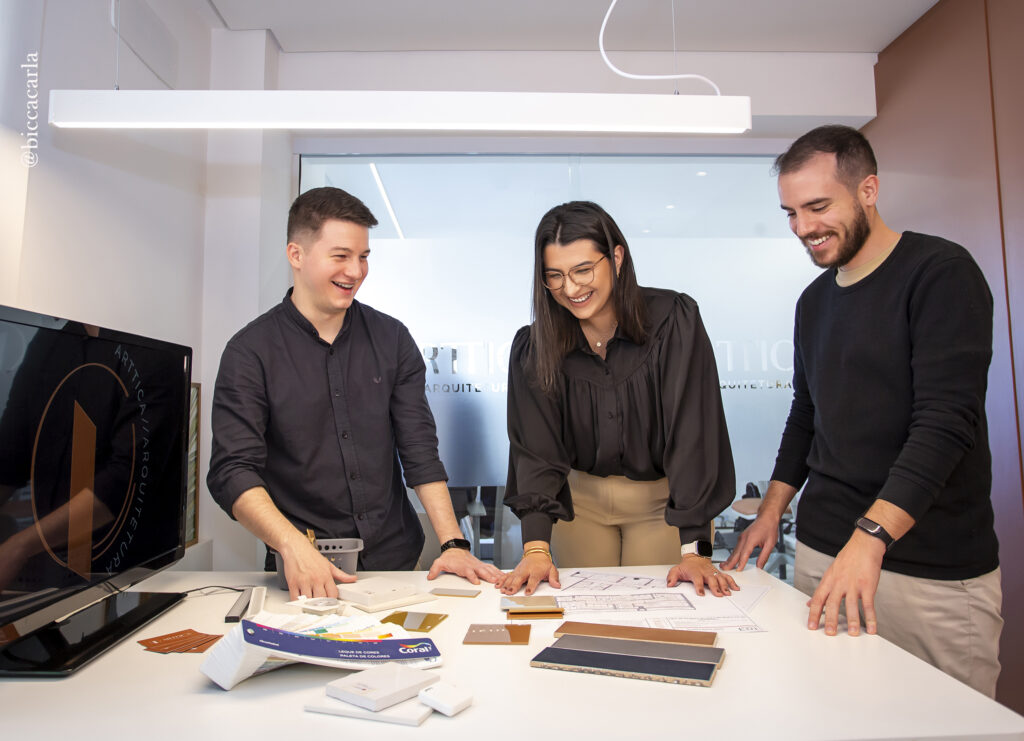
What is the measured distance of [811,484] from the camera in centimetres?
178

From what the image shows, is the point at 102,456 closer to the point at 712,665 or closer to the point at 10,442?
the point at 10,442

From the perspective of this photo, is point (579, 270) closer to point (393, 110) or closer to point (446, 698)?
point (393, 110)

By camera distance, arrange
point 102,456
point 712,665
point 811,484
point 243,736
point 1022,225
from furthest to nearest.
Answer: point 1022,225 → point 811,484 → point 102,456 → point 712,665 → point 243,736

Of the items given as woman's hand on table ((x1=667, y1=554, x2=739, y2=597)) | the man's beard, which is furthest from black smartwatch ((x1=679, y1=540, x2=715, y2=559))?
the man's beard

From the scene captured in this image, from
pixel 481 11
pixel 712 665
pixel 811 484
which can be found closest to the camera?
pixel 712 665

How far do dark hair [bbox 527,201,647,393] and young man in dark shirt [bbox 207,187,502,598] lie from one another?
1.23ft

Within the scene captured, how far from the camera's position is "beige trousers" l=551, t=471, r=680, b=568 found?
1871 millimetres

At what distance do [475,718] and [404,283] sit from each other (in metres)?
2.69

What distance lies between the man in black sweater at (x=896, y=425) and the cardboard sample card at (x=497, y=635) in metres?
0.56

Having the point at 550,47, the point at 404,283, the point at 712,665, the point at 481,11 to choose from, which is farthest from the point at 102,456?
the point at 550,47

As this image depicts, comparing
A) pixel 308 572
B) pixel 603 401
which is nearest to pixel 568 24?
pixel 603 401

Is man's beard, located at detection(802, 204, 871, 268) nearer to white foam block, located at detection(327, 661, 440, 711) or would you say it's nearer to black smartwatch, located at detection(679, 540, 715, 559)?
black smartwatch, located at detection(679, 540, 715, 559)

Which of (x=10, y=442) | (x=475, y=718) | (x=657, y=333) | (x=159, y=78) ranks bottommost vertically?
(x=475, y=718)

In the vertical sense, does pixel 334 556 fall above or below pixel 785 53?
below
